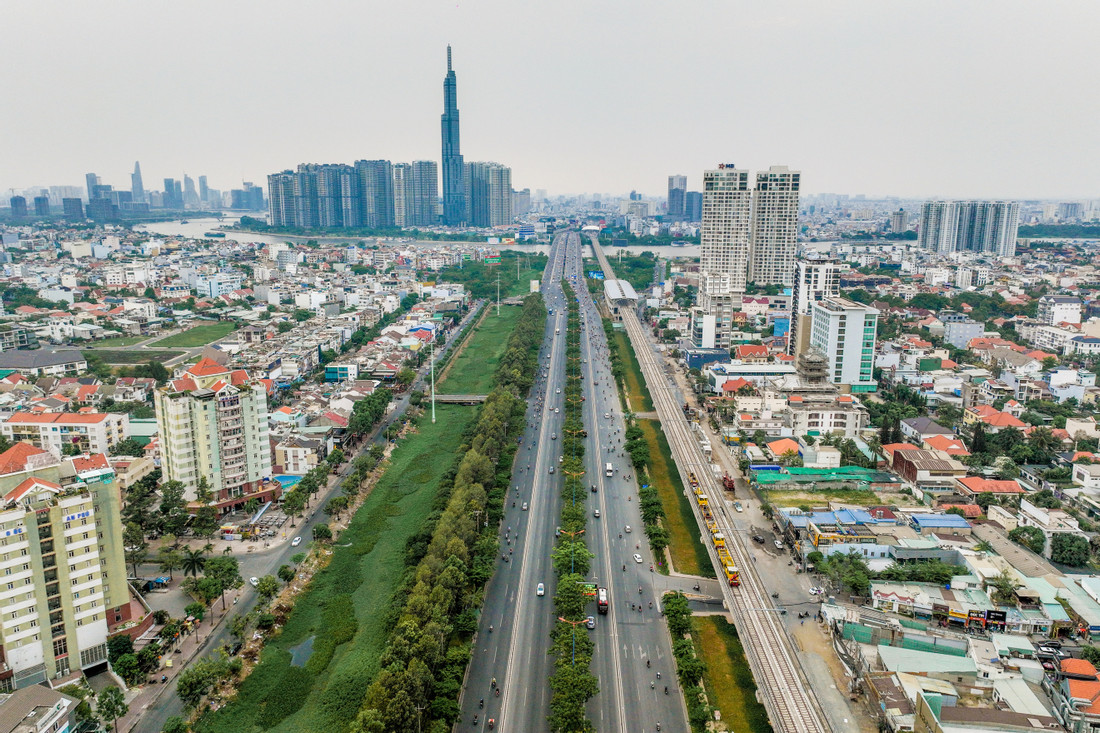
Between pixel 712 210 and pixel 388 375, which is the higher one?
pixel 712 210

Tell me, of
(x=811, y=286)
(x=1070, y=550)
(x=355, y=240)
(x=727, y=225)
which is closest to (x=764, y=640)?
(x=1070, y=550)

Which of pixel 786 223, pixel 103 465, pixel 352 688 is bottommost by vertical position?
pixel 352 688

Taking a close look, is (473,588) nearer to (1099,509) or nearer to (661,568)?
(661,568)

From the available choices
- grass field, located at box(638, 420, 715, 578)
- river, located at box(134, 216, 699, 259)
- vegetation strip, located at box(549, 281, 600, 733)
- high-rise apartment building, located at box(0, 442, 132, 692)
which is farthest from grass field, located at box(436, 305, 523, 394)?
river, located at box(134, 216, 699, 259)

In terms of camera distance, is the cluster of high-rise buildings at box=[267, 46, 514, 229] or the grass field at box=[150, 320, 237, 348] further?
the cluster of high-rise buildings at box=[267, 46, 514, 229]

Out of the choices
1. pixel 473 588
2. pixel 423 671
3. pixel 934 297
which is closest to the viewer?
pixel 423 671

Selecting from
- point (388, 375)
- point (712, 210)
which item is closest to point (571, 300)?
point (712, 210)

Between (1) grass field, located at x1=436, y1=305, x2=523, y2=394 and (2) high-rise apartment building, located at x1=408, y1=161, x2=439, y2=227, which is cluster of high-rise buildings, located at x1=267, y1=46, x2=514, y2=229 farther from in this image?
(1) grass field, located at x1=436, y1=305, x2=523, y2=394
